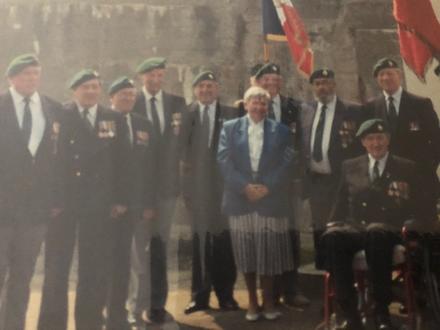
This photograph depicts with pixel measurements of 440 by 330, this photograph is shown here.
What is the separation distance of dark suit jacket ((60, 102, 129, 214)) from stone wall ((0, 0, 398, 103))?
0.52 ft

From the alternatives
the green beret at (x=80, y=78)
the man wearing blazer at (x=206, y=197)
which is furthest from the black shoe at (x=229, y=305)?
A: the green beret at (x=80, y=78)

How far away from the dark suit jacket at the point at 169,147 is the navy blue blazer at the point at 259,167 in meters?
0.21

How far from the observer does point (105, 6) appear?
2.86 metres

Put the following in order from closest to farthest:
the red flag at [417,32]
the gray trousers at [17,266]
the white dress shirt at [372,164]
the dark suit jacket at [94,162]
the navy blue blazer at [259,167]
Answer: the gray trousers at [17,266]
the dark suit jacket at [94,162]
the navy blue blazer at [259,167]
the white dress shirt at [372,164]
the red flag at [417,32]

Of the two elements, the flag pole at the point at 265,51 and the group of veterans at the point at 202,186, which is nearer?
the group of veterans at the point at 202,186

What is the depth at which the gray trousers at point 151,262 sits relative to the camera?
8.70ft

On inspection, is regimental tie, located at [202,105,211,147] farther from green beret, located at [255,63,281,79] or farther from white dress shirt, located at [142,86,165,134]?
green beret, located at [255,63,281,79]

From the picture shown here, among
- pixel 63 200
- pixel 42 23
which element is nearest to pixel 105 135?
Result: pixel 63 200

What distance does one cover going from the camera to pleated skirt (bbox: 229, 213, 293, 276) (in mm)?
2744

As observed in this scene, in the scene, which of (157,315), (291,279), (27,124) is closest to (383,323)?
(291,279)

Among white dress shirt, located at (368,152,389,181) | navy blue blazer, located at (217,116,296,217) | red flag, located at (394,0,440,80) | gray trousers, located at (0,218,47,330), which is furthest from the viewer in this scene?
red flag, located at (394,0,440,80)

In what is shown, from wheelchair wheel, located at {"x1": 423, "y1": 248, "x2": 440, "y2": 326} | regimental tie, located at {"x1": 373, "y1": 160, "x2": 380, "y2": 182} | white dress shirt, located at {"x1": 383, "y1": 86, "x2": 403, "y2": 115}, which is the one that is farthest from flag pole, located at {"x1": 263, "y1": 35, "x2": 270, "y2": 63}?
wheelchair wheel, located at {"x1": 423, "y1": 248, "x2": 440, "y2": 326}

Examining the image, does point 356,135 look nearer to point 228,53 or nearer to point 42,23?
point 228,53

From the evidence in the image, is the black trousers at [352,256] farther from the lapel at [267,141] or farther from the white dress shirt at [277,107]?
the white dress shirt at [277,107]
